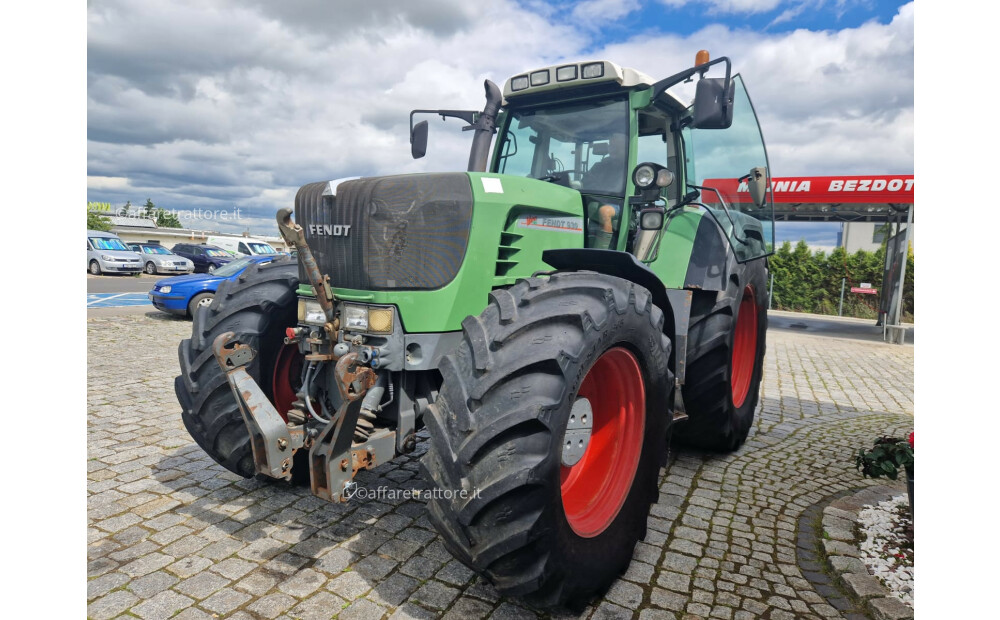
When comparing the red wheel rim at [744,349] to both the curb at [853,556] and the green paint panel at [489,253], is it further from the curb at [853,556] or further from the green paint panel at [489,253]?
the green paint panel at [489,253]

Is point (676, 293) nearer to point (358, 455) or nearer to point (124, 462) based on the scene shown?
point (358, 455)

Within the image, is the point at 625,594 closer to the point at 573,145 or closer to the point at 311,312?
the point at 311,312

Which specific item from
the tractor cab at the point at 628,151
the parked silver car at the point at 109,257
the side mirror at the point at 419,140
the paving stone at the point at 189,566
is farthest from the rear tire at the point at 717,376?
the parked silver car at the point at 109,257

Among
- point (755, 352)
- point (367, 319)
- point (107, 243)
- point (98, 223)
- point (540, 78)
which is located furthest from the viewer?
point (98, 223)

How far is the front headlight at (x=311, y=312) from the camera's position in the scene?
2.99 metres

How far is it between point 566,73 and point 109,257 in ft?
82.7

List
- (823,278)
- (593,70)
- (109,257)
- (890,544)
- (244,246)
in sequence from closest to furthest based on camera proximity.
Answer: (890,544) < (593,70) < (823,278) < (109,257) < (244,246)

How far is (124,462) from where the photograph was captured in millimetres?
4191

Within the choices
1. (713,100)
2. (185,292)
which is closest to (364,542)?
(713,100)

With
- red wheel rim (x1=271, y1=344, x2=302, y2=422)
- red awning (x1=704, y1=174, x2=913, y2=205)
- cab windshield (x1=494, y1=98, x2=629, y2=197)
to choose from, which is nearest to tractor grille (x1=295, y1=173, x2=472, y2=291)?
red wheel rim (x1=271, y1=344, x2=302, y2=422)

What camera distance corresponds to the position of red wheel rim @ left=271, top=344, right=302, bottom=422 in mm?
3518

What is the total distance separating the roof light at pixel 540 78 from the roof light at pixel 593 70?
0.86 ft

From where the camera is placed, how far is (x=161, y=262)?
2525 centimetres

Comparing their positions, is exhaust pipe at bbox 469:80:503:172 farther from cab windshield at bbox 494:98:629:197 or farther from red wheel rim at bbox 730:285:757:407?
red wheel rim at bbox 730:285:757:407
